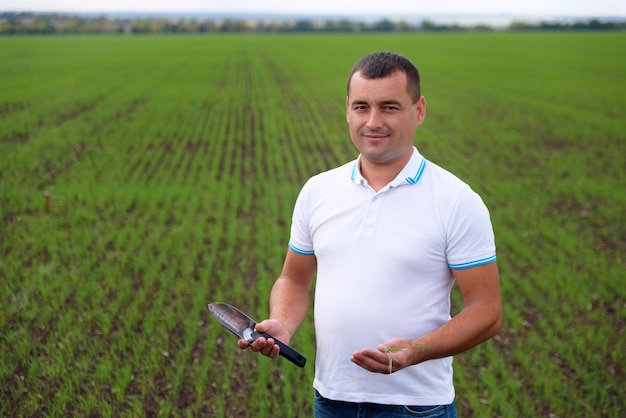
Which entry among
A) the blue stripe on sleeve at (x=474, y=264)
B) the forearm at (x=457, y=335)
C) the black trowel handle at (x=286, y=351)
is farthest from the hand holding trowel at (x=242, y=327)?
the blue stripe on sleeve at (x=474, y=264)

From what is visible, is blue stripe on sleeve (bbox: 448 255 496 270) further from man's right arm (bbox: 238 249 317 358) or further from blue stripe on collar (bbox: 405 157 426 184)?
man's right arm (bbox: 238 249 317 358)

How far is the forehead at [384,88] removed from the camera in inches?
83.1

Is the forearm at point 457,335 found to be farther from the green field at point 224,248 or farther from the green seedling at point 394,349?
the green field at point 224,248

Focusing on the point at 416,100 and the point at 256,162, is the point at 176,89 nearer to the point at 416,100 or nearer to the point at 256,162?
the point at 256,162

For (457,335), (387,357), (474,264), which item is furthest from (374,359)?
(474,264)

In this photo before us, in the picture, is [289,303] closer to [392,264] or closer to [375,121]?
[392,264]

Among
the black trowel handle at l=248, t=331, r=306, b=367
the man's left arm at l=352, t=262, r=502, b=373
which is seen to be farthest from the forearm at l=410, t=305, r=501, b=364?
the black trowel handle at l=248, t=331, r=306, b=367

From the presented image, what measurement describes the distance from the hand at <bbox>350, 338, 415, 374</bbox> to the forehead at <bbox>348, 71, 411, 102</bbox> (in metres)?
0.79

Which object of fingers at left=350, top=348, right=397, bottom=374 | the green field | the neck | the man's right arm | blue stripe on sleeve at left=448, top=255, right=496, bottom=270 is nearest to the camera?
fingers at left=350, top=348, right=397, bottom=374

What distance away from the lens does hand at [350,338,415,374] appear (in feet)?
6.28

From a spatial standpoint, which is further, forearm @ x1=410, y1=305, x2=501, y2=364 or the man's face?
the man's face

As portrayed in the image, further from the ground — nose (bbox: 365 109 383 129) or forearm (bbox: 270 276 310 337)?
nose (bbox: 365 109 383 129)

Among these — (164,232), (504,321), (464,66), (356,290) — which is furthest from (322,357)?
A: (464,66)

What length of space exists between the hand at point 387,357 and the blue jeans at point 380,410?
0.83ft
